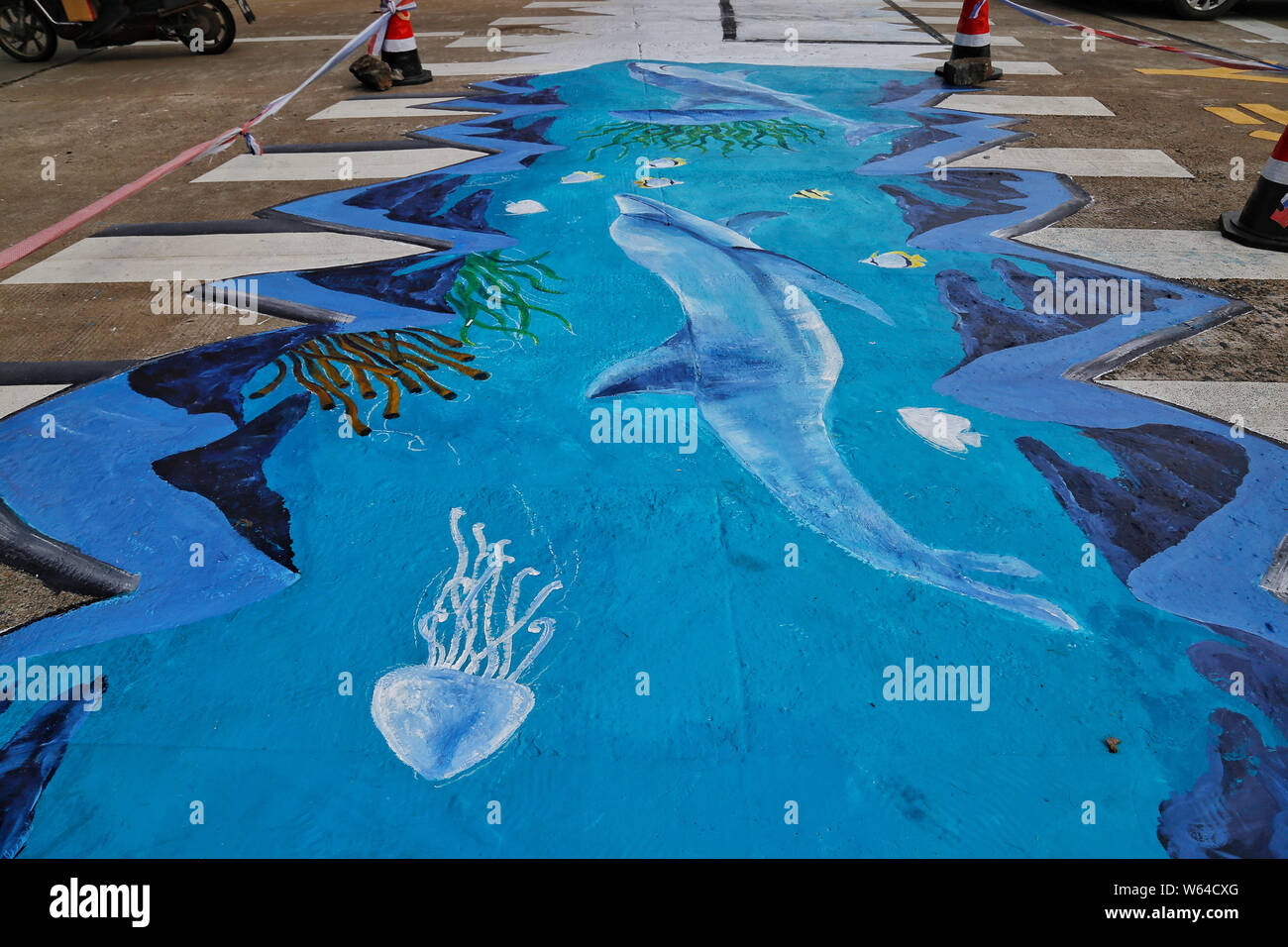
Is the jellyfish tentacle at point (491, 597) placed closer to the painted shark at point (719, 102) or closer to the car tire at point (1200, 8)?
the painted shark at point (719, 102)

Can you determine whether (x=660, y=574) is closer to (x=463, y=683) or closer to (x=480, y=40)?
(x=463, y=683)

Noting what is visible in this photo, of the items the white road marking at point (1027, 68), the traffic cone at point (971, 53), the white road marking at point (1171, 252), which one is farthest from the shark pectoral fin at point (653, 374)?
the white road marking at point (1027, 68)

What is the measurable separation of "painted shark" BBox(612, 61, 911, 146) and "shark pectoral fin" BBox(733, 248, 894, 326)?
8.91ft

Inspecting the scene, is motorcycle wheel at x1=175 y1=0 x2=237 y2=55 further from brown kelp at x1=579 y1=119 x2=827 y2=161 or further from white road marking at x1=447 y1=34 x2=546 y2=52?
brown kelp at x1=579 y1=119 x2=827 y2=161

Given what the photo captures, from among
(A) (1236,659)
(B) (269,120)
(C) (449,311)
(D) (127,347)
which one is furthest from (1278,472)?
(B) (269,120)

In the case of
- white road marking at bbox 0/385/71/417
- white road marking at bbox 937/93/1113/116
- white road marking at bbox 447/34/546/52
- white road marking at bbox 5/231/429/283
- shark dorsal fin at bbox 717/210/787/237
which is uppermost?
white road marking at bbox 447/34/546/52

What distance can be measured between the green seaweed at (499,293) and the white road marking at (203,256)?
59 centimetres

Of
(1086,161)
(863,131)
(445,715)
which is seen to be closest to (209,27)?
(863,131)

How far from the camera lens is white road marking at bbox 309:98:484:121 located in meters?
8.47

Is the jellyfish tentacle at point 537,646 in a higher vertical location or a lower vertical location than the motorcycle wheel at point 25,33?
lower

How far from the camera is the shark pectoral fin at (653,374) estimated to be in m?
4.11

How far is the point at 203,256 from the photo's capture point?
563cm

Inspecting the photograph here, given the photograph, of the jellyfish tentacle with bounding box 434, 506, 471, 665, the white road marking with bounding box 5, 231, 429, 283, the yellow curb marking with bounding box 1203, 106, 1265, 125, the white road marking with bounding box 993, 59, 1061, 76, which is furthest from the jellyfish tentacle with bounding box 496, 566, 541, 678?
the white road marking with bounding box 993, 59, 1061, 76
